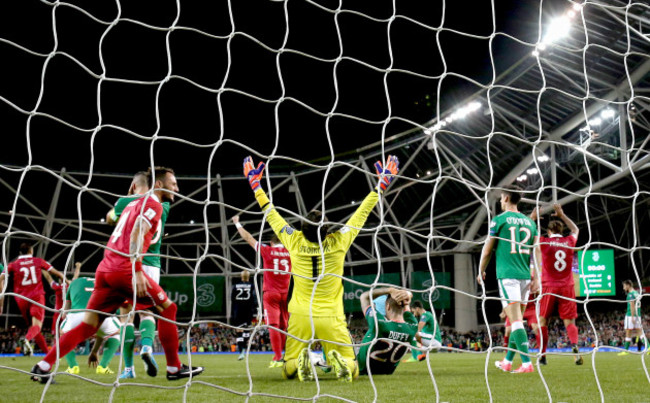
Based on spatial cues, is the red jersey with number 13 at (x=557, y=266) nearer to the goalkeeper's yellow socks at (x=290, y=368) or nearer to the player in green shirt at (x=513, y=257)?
the player in green shirt at (x=513, y=257)

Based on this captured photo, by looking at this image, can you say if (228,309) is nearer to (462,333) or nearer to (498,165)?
(462,333)

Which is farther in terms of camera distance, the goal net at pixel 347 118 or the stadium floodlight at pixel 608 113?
the stadium floodlight at pixel 608 113

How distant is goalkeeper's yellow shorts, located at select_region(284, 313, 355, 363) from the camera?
469 centimetres

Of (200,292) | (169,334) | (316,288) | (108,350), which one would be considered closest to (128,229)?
(169,334)

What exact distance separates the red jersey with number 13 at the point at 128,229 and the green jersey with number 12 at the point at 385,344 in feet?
6.75

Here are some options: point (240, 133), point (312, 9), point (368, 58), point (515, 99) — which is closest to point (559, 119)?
point (515, 99)

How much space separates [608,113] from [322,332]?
46.9 feet

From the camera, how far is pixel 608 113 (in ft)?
52.6

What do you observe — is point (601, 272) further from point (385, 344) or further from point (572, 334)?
point (385, 344)

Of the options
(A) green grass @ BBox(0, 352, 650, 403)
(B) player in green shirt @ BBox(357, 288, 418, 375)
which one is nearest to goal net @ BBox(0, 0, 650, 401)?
(B) player in green shirt @ BBox(357, 288, 418, 375)

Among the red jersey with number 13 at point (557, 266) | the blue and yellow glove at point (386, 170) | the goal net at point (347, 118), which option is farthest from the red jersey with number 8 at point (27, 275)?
the red jersey with number 13 at point (557, 266)

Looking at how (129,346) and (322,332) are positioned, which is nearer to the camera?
(322,332)

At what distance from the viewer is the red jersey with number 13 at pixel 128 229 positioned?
3613mm

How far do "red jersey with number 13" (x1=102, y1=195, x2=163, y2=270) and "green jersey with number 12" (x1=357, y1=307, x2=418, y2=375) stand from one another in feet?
6.75
